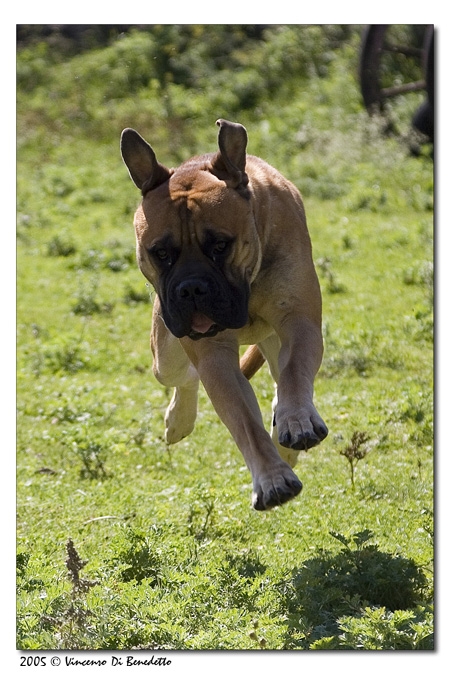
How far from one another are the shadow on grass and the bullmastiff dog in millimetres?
615

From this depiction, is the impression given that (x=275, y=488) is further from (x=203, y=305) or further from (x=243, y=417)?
(x=203, y=305)

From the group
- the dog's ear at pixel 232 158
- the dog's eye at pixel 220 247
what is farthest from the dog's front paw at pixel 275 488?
the dog's ear at pixel 232 158

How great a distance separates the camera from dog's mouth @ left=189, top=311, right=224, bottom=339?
440 cm

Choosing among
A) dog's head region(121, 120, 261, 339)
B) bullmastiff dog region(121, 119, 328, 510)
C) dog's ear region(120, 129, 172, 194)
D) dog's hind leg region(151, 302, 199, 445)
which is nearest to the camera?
bullmastiff dog region(121, 119, 328, 510)

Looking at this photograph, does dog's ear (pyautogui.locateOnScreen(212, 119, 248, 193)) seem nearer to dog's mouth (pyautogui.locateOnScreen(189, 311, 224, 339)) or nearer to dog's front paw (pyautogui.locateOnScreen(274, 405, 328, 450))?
dog's mouth (pyautogui.locateOnScreen(189, 311, 224, 339))

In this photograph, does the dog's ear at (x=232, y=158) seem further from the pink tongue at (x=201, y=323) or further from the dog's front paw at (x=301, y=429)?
the dog's front paw at (x=301, y=429)

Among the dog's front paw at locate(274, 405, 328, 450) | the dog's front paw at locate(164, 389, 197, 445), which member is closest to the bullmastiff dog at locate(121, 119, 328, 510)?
the dog's front paw at locate(274, 405, 328, 450)

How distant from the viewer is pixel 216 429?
6832 millimetres

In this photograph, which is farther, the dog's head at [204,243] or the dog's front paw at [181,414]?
the dog's front paw at [181,414]

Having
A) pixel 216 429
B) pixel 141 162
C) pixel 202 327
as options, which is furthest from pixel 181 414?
pixel 141 162

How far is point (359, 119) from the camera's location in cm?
1204

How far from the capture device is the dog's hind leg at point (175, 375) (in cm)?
528

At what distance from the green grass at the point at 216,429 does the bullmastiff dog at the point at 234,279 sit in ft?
2.34
